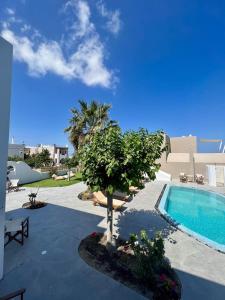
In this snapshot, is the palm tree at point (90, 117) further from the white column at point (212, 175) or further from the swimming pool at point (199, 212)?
the white column at point (212, 175)

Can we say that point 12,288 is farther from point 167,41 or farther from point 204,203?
point 167,41

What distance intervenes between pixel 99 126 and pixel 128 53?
287 inches

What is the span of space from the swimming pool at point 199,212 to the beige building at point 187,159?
27.9ft

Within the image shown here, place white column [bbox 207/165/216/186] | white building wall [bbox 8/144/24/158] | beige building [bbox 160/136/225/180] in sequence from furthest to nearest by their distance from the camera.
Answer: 1. white building wall [bbox 8/144/24/158]
2. beige building [bbox 160/136/225/180]
3. white column [bbox 207/165/216/186]

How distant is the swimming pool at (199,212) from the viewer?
888 cm

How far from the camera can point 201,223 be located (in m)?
11.2

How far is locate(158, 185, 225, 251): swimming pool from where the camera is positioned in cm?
888

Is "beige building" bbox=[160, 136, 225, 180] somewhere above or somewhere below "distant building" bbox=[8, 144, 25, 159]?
below

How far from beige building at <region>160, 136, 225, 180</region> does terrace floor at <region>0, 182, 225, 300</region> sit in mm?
21395

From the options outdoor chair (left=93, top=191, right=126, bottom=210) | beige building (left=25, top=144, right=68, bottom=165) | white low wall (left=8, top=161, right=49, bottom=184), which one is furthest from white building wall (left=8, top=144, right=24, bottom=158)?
outdoor chair (left=93, top=191, right=126, bottom=210)

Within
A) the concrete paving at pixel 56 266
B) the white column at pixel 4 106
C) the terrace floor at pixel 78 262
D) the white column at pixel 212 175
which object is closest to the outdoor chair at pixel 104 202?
the terrace floor at pixel 78 262

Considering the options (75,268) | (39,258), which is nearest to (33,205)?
(39,258)

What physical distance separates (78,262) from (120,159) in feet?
12.0

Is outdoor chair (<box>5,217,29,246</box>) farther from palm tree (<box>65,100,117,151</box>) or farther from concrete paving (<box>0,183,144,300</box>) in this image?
palm tree (<box>65,100,117,151</box>)
